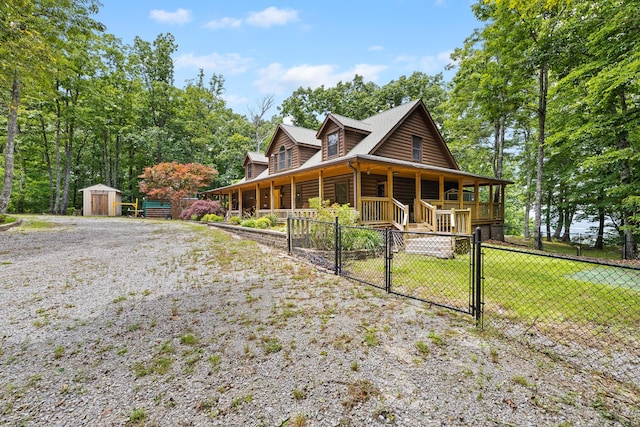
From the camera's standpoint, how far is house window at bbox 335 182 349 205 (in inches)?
602

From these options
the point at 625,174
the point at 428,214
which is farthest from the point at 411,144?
the point at 625,174

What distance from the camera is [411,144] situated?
Answer: 594 inches

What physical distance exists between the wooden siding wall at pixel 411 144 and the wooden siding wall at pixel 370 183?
1235mm

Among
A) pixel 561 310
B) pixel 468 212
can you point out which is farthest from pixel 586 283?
pixel 468 212

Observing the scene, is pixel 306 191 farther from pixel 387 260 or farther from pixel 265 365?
pixel 265 365

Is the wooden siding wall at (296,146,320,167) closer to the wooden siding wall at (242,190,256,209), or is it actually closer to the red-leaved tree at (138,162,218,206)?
the wooden siding wall at (242,190,256,209)

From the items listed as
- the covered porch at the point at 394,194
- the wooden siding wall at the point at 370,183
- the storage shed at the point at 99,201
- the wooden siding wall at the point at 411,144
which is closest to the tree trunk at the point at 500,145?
the covered porch at the point at 394,194

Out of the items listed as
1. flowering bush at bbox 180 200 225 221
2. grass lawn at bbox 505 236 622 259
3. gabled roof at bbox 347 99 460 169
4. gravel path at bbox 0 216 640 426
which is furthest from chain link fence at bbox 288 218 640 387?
flowering bush at bbox 180 200 225 221

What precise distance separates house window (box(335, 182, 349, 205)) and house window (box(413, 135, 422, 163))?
159 inches

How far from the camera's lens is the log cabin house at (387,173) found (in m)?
11.4

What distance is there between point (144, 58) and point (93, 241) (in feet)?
95.5

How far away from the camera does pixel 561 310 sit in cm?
434

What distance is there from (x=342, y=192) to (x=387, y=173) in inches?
142

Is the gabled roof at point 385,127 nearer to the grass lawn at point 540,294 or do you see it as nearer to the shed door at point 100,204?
the grass lawn at point 540,294
